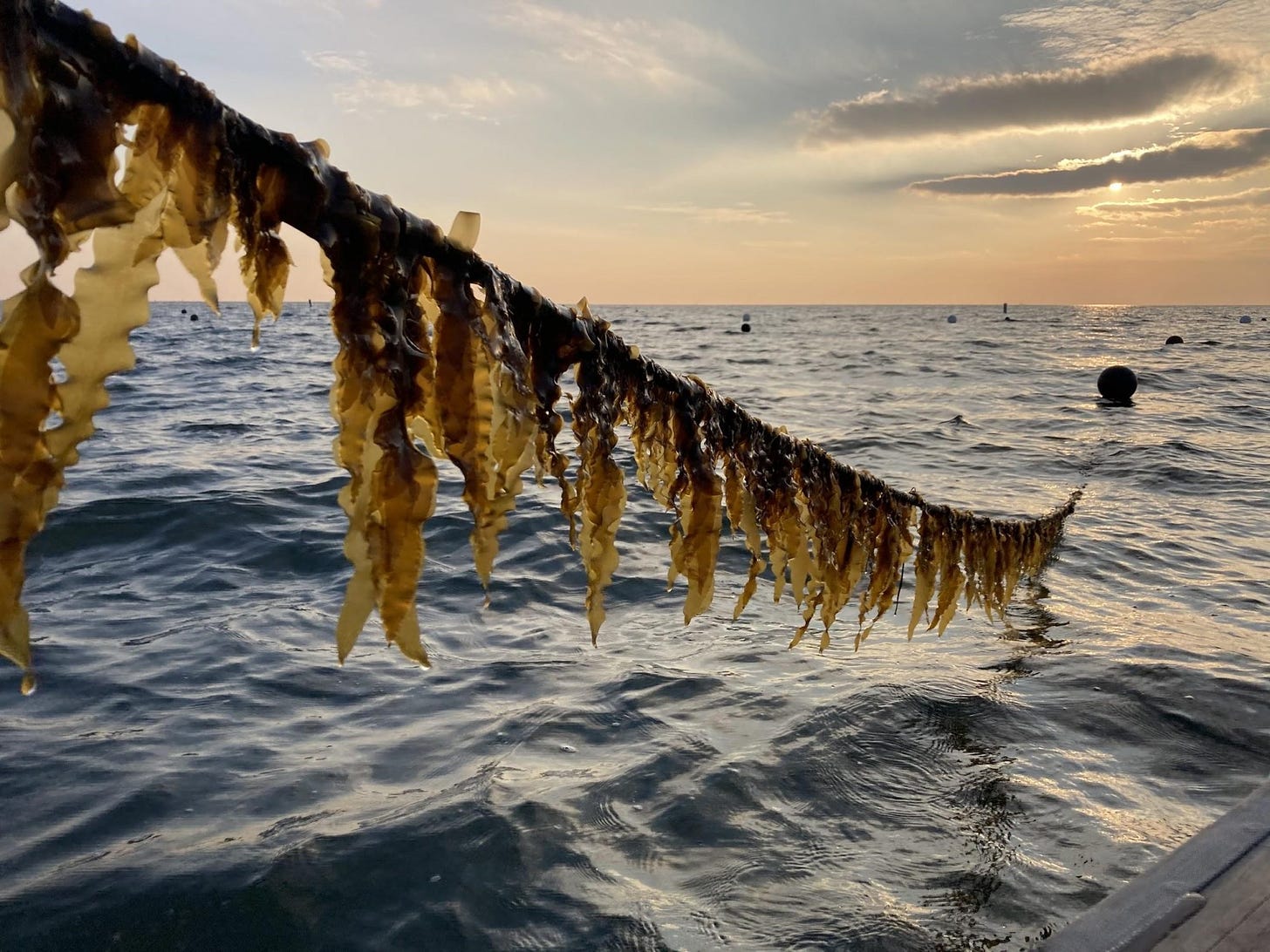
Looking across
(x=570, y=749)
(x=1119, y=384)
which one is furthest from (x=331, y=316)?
(x=1119, y=384)

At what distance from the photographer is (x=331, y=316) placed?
1450mm

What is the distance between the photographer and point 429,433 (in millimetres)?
1781

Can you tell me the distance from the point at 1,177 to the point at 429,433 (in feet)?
2.91

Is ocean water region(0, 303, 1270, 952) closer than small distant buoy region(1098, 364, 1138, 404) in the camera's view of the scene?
Yes

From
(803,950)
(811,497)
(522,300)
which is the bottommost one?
(803,950)

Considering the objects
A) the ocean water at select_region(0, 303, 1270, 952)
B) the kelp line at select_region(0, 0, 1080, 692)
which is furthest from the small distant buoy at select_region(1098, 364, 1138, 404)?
the kelp line at select_region(0, 0, 1080, 692)

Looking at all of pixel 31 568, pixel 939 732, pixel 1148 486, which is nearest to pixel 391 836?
pixel 939 732

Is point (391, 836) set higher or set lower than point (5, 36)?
lower

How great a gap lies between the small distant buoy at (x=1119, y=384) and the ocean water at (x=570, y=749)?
14.9 meters

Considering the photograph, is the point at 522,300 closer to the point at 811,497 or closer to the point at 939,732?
the point at 811,497

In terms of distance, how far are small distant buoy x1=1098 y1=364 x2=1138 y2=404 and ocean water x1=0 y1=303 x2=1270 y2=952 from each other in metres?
14.9

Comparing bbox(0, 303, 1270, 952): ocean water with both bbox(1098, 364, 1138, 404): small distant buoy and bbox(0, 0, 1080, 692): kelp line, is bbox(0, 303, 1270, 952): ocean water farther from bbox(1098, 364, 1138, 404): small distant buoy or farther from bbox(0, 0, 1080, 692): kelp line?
bbox(1098, 364, 1138, 404): small distant buoy

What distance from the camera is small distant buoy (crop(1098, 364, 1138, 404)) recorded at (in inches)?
874

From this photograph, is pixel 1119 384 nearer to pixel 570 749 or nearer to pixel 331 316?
pixel 570 749
